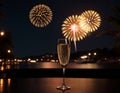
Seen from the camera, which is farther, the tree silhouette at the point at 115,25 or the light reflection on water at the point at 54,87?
the tree silhouette at the point at 115,25

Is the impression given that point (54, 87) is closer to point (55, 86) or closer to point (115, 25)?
point (55, 86)

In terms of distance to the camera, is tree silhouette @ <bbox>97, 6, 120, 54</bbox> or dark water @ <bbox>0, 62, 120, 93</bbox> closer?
dark water @ <bbox>0, 62, 120, 93</bbox>

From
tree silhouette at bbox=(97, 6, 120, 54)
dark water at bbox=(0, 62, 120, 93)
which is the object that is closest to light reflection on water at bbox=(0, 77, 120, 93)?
dark water at bbox=(0, 62, 120, 93)

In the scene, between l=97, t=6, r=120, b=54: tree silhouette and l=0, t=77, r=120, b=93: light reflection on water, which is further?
l=97, t=6, r=120, b=54: tree silhouette

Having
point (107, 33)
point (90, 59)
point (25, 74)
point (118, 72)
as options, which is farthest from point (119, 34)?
point (90, 59)

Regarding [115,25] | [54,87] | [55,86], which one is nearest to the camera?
[54,87]

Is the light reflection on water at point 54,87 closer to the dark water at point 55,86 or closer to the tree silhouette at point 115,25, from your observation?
the dark water at point 55,86

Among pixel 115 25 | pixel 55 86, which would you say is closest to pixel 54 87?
pixel 55 86

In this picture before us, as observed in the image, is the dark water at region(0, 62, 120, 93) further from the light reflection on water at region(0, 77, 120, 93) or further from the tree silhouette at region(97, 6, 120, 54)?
the tree silhouette at region(97, 6, 120, 54)

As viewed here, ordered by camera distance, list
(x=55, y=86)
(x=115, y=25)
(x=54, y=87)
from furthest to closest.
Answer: (x=115, y=25)
(x=55, y=86)
(x=54, y=87)

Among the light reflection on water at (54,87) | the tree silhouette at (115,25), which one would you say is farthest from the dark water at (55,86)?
the tree silhouette at (115,25)

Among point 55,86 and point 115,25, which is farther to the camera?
point 115,25
